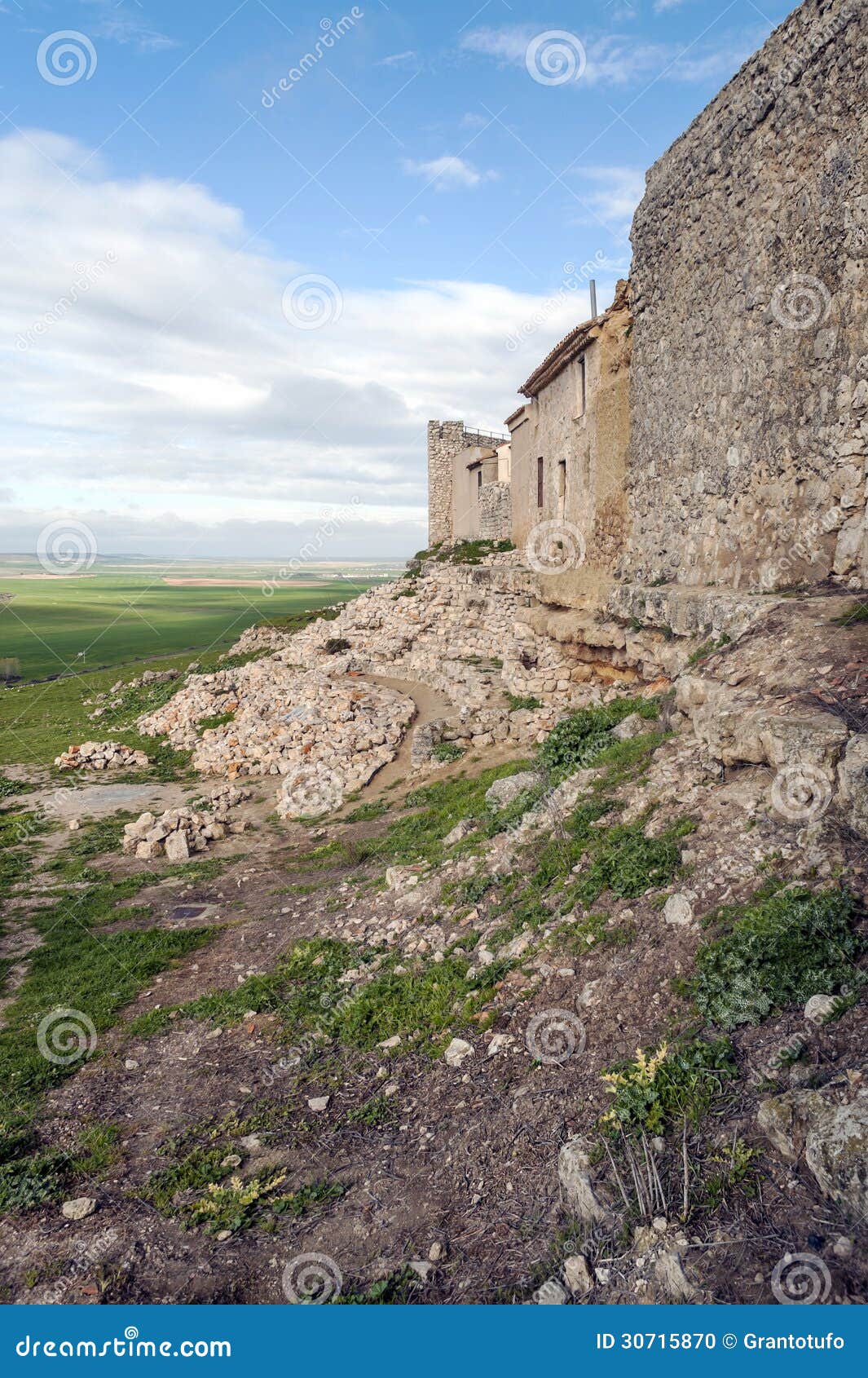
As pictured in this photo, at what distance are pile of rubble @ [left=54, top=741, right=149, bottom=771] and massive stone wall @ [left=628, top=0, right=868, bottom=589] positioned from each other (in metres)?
13.9

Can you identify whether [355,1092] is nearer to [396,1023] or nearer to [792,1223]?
[396,1023]

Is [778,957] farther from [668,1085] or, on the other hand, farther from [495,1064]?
[495,1064]

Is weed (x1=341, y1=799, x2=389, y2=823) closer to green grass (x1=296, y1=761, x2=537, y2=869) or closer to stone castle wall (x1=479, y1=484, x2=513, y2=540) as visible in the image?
green grass (x1=296, y1=761, x2=537, y2=869)

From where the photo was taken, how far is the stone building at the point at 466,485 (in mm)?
30375

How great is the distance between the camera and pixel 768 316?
31.4 ft

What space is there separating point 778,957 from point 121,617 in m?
87.9

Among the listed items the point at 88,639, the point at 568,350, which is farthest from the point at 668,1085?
the point at 88,639

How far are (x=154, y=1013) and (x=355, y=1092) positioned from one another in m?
2.87

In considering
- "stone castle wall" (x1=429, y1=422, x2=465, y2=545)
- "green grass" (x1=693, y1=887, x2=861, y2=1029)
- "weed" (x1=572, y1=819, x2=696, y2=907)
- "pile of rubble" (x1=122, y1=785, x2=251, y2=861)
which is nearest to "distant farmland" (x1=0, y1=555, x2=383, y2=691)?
"stone castle wall" (x1=429, y1=422, x2=465, y2=545)

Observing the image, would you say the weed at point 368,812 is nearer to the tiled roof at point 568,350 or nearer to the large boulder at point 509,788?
the large boulder at point 509,788

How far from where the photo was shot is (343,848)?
1127 centimetres

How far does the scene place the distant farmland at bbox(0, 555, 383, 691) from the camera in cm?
4866

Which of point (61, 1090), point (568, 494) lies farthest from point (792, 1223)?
point (568, 494)

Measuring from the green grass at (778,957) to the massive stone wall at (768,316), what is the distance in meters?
4.99
